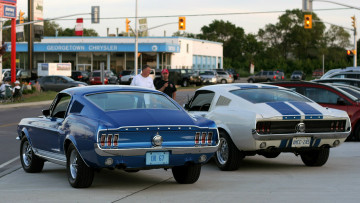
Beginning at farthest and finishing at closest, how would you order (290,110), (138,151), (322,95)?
(322,95) < (290,110) < (138,151)

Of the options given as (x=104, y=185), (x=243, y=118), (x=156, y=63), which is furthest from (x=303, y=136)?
(x=156, y=63)

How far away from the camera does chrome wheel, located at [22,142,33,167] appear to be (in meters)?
11.3

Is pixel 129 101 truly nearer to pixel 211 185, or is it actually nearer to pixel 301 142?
pixel 211 185

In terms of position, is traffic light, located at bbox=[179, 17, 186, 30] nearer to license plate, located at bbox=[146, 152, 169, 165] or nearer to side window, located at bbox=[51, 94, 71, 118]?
side window, located at bbox=[51, 94, 71, 118]

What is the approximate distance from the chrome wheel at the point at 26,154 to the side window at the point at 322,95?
774cm

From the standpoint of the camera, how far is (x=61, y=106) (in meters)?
10.5

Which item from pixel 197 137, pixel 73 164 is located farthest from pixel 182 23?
pixel 197 137

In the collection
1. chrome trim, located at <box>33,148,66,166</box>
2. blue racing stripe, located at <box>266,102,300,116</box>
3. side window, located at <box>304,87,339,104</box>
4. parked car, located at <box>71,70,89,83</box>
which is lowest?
parked car, located at <box>71,70,89,83</box>

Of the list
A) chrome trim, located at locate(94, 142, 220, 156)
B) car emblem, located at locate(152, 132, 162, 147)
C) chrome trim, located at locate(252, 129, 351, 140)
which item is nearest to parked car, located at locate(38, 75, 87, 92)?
chrome trim, located at locate(252, 129, 351, 140)

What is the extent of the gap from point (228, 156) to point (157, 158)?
2.67 meters

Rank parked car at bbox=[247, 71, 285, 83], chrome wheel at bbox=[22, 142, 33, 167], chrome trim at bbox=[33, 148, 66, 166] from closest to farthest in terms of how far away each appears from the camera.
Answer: chrome trim at bbox=[33, 148, 66, 166] → chrome wheel at bbox=[22, 142, 33, 167] → parked car at bbox=[247, 71, 285, 83]

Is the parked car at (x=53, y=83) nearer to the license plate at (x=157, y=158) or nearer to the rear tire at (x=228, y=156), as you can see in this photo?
the rear tire at (x=228, y=156)

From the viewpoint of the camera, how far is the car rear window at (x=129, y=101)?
9383 millimetres

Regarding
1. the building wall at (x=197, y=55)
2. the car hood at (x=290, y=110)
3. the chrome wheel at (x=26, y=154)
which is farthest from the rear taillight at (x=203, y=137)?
the building wall at (x=197, y=55)
